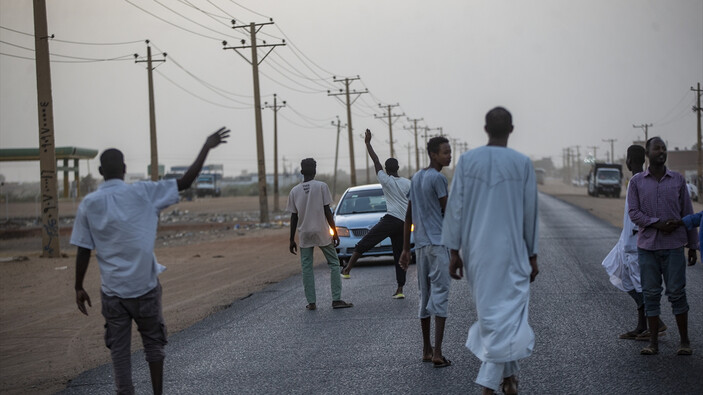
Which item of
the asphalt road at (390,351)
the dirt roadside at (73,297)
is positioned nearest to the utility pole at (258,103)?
the dirt roadside at (73,297)

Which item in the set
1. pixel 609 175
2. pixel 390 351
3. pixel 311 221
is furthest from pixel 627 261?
pixel 609 175

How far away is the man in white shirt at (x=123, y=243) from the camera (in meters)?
5.65

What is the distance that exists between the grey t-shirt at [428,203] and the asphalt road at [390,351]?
43.1 inches

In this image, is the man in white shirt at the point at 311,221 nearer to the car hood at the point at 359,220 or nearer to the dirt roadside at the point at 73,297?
the dirt roadside at the point at 73,297

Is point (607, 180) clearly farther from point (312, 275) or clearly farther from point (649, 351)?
point (649, 351)

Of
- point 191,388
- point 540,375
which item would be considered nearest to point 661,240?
point 540,375

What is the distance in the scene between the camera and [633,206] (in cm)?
737

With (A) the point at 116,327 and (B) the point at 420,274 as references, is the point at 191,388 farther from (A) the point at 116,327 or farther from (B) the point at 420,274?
(B) the point at 420,274

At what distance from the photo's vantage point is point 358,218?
1653 centimetres

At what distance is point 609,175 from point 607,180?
0.62m

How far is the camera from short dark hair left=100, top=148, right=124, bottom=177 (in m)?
5.76

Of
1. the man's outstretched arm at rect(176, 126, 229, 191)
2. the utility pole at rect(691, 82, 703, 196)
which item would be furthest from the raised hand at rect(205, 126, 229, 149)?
the utility pole at rect(691, 82, 703, 196)

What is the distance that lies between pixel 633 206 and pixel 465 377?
7.20 ft

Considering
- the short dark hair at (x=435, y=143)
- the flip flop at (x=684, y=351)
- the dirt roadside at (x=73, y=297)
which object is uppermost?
the short dark hair at (x=435, y=143)
